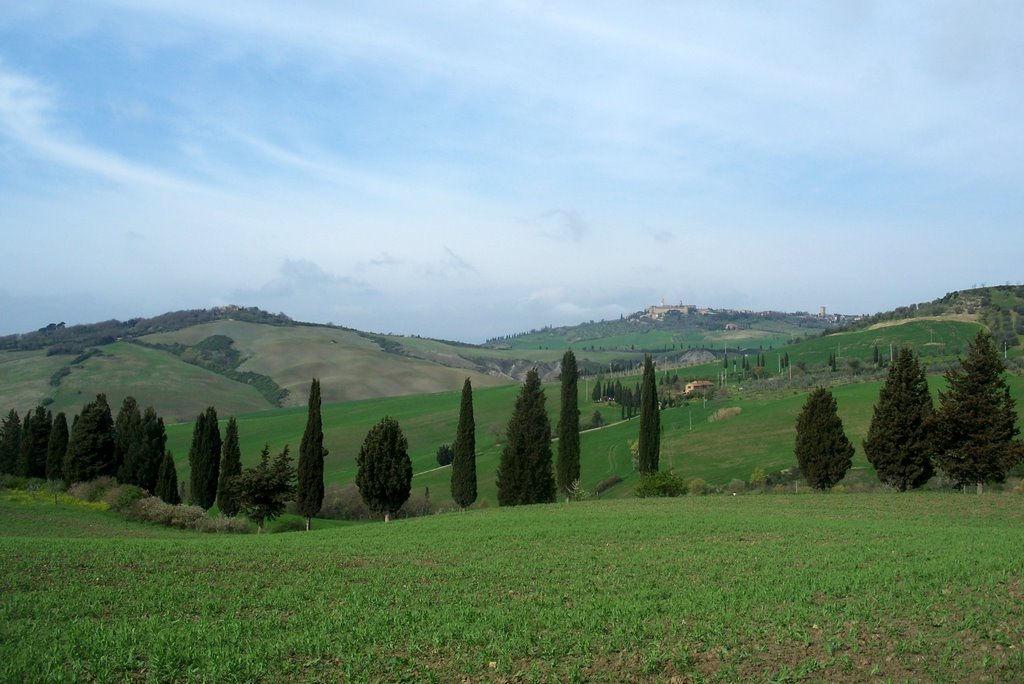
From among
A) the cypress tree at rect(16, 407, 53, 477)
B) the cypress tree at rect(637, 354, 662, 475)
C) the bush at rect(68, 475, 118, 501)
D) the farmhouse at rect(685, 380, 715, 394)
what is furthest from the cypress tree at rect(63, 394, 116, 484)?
the farmhouse at rect(685, 380, 715, 394)

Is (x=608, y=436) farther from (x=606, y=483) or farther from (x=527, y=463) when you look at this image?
(x=527, y=463)

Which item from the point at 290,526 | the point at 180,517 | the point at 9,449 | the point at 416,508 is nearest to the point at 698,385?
the point at 416,508

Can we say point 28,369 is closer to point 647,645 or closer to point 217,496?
point 217,496

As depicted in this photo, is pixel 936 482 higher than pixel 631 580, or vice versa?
pixel 631 580

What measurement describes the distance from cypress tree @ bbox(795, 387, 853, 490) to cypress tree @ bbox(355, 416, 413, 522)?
1030 inches

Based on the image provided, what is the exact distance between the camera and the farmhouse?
138875 millimetres

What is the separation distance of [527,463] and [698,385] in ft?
320

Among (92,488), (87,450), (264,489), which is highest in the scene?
(87,450)

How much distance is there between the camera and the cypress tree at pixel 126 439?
62.7m

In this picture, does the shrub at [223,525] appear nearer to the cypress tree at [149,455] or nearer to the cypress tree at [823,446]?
the cypress tree at [149,455]

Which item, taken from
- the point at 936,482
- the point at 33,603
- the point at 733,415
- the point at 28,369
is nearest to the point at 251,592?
the point at 33,603

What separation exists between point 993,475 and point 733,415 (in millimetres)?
57002

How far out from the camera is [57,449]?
Result: 66.2 metres

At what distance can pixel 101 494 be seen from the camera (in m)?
51.2
